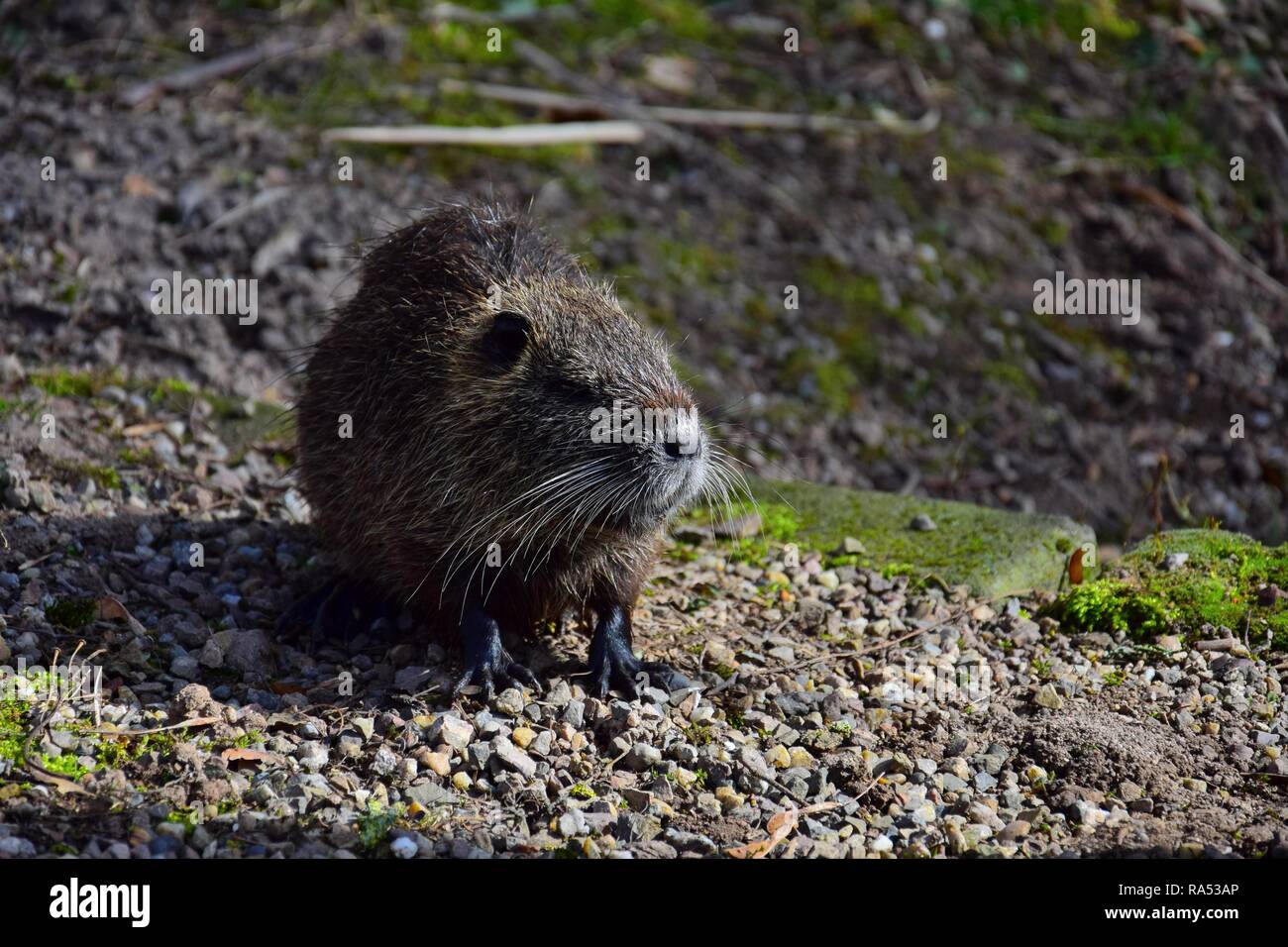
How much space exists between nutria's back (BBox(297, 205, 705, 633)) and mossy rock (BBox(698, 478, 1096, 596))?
1292mm

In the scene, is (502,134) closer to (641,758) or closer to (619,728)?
(619,728)

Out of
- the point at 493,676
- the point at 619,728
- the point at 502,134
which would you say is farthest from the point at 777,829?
the point at 502,134

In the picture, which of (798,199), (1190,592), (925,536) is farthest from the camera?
(798,199)

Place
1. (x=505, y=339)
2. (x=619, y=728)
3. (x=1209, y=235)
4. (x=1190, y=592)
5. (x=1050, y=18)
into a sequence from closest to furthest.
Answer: (x=619, y=728)
(x=505, y=339)
(x=1190, y=592)
(x=1209, y=235)
(x=1050, y=18)

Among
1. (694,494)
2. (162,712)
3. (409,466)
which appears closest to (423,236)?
(409,466)

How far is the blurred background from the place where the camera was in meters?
8.12

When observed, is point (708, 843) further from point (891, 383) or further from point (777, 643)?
point (891, 383)

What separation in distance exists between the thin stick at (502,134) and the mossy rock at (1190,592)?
5457 mm

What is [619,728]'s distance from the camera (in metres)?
4.64

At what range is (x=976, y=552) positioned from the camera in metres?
6.00

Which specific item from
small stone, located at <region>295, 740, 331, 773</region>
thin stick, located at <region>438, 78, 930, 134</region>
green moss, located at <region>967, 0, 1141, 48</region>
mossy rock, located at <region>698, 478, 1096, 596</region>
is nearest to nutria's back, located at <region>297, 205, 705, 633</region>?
small stone, located at <region>295, 740, 331, 773</region>

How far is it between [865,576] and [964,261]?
14.5 feet

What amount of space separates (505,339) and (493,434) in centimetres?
40

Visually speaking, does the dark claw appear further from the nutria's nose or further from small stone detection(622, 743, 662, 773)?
the nutria's nose
